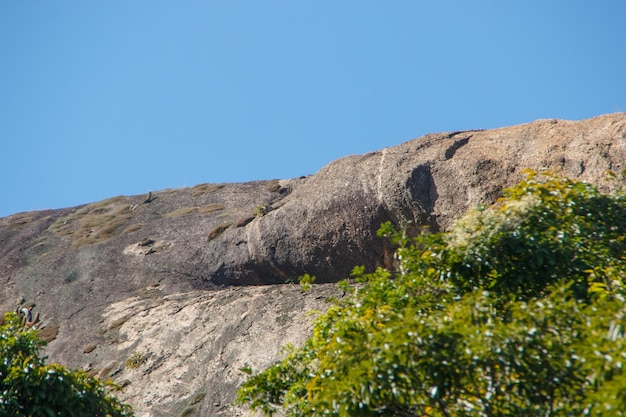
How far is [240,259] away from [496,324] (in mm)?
22463

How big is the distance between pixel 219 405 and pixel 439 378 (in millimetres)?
13610

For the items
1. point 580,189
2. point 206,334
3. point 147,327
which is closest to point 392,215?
point 206,334

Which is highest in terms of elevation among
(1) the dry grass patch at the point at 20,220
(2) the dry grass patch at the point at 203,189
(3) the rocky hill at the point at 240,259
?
(1) the dry grass patch at the point at 20,220

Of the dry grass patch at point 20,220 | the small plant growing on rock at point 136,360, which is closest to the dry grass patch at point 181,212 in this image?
the dry grass patch at point 20,220

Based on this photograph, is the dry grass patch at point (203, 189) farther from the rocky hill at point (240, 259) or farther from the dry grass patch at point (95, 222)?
the dry grass patch at point (95, 222)

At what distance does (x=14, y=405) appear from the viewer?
13703 millimetres

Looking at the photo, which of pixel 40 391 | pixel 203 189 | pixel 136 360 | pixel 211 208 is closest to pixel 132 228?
pixel 211 208

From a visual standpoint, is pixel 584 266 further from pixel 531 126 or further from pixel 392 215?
pixel 392 215

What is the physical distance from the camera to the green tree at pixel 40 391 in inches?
544

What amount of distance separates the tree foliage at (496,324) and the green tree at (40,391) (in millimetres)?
3488

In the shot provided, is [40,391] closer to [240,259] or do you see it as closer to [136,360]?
[136,360]

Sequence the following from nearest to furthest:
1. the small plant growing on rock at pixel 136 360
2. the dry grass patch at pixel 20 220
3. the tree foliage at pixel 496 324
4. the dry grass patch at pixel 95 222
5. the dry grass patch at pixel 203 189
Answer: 1. the tree foliage at pixel 496 324
2. the small plant growing on rock at pixel 136 360
3. the dry grass patch at pixel 95 222
4. the dry grass patch at pixel 203 189
5. the dry grass patch at pixel 20 220

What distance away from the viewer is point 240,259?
1220 inches

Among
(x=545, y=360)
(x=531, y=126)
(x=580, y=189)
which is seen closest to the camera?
(x=545, y=360)
